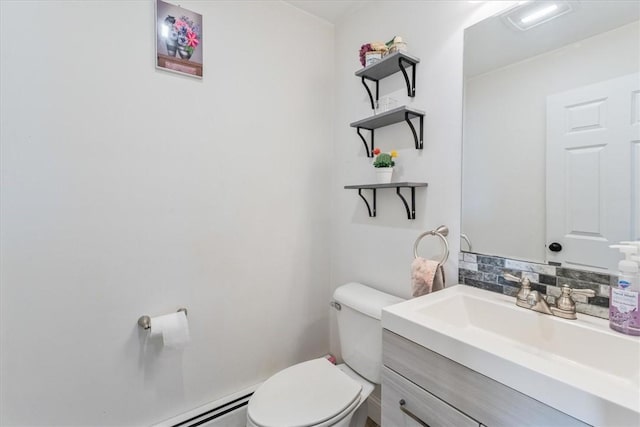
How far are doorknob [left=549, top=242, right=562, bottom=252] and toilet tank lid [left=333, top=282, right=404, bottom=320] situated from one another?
2.07ft

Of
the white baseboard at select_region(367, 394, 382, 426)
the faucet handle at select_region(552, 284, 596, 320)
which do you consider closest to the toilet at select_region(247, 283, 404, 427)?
the white baseboard at select_region(367, 394, 382, 426)

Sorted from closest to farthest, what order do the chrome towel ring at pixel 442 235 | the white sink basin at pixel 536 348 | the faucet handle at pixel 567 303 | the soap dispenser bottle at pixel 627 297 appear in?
the white sink basin at pixel 536 348 < the soap dispenser bottle at pixel 627 297 < the faucet handle at pixel 567 303 < the chrome towel ring at pixel 442 235

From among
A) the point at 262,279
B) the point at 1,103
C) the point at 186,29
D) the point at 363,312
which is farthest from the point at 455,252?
the point at 1,103

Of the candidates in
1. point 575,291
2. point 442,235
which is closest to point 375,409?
point 442,235

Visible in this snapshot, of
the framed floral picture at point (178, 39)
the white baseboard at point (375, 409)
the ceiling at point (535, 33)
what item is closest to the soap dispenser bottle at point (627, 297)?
the ceiling at point (535, 33)

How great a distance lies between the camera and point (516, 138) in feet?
3.53

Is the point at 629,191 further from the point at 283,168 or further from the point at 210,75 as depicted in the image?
the point at 210,75

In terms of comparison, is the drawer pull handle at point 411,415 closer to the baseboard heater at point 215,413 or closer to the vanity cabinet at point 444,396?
the vanity cabinet at point 444,396

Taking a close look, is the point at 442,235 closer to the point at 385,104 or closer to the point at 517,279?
the point at 517,279

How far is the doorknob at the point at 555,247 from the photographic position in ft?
3.18

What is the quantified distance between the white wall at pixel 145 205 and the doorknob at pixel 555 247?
118cm

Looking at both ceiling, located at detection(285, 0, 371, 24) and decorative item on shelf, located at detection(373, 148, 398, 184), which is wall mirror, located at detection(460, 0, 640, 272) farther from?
ceiling, located at detection(285, 0, 371, 24)

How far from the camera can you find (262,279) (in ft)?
5.32

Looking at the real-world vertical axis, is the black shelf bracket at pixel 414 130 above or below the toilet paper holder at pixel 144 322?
above
